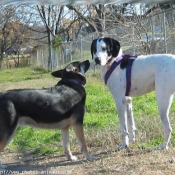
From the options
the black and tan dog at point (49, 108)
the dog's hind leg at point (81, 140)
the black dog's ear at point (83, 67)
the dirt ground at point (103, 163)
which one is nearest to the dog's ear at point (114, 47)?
the black dog's ear at point (83, 67)

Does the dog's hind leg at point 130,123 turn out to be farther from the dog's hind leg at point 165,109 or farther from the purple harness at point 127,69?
the dog's hind leg at point 165,109

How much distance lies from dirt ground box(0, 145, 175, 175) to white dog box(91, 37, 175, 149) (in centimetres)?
28

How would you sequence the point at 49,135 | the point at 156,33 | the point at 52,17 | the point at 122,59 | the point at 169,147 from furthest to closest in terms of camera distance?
the point at 52,17, the point at 156,33, the point at 49,135, the point at 122,59, the point at 169,147

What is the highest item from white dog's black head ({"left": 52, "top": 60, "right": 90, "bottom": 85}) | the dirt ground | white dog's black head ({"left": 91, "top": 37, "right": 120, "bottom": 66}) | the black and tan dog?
white dog's black head ({"left": 91, "top": 37, "right": 120, "bottom": 66})

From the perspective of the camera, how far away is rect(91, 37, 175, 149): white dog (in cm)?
487

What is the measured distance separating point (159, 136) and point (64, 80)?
1617 millimetres

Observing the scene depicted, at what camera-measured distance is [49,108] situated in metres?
4.73

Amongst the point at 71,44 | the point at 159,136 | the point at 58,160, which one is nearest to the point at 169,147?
the point at 159,136

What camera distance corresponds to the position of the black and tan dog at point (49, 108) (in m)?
4.41

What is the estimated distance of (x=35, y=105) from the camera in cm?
461

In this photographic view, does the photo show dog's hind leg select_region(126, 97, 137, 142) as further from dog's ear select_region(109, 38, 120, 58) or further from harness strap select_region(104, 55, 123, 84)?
dog's ear select_region(109, 38, 120, 58)

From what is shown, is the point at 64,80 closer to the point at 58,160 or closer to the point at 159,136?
the point at 58,160

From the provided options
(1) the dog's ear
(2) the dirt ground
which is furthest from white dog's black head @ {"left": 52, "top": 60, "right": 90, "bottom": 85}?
(2) the dirt ground

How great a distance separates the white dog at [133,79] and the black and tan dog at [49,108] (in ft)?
1.47
